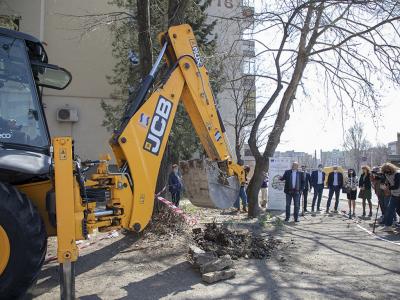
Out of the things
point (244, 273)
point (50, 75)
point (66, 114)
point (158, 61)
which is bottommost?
point (244, 273)

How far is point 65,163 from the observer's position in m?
4.77

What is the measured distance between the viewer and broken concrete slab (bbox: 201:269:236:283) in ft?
21.0

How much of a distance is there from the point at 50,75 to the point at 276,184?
38.6ft

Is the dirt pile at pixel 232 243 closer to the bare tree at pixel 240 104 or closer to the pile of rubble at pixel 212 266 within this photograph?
the pile of rubble at pixel 212 266

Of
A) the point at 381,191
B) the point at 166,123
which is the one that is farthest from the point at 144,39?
the point at 381,191

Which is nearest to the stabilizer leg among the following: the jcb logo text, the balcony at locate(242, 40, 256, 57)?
the jcb logo text

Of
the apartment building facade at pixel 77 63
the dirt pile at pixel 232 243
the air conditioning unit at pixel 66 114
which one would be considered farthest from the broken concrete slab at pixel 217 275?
the air conditioning unit at pixel 66 114

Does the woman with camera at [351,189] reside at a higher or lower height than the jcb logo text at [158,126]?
lower

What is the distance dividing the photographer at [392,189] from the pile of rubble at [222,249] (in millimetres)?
4549

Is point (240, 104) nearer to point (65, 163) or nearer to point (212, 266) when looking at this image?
point (212, 266)

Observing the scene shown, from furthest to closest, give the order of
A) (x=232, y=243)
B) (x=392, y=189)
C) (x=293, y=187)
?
(x=293, y=187) < (x=392, y=189) < (x=232, y=243)

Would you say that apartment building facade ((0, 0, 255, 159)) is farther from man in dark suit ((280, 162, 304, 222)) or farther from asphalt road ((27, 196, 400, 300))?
asphalt road ((27, 196, 400, 300))

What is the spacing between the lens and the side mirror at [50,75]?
543 cm

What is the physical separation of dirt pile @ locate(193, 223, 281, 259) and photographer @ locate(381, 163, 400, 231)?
15.2ft
